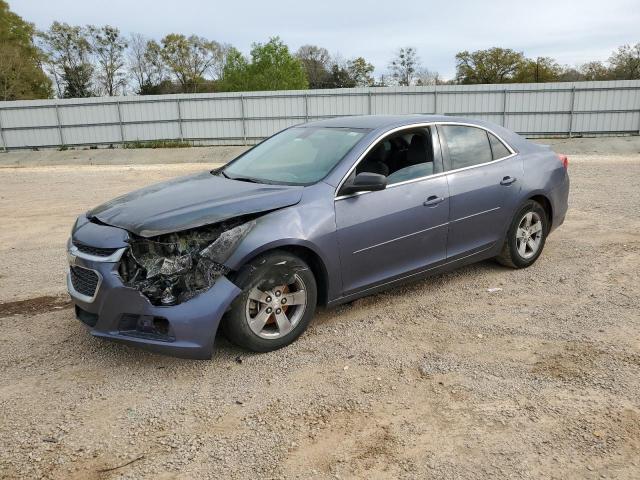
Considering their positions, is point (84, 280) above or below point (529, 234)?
above

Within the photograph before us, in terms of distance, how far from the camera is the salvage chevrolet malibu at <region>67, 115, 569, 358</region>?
3596 mm

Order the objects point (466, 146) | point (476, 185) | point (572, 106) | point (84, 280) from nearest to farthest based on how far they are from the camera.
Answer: point (84, 280), point (476, 185), point (466, 146), point (572, 106)

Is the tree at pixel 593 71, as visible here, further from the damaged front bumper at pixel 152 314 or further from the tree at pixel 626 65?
the damaged front bumper at pixel 152 314

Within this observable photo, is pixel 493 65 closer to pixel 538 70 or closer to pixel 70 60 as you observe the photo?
pixel 538 70

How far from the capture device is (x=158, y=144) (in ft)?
83.8

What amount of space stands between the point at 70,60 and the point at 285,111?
46.8m

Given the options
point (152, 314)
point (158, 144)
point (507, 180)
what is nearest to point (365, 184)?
point (152, 314)

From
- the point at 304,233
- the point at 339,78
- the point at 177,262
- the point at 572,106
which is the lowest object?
the point at 177,262

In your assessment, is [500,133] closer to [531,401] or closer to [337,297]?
[337,297]

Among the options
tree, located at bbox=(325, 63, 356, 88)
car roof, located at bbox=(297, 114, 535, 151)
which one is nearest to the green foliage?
tree, located at bbox=(325, 63, 356, 88)

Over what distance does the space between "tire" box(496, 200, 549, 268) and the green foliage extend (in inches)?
1753

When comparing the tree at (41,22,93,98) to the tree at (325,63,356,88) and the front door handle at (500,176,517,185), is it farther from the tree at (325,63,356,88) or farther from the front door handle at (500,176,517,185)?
the front door handle at (500,176,517,185)

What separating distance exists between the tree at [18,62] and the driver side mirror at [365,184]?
146 feet

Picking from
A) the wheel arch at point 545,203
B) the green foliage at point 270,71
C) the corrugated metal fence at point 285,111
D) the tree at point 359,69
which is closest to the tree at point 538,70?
the tree at point 359,69
